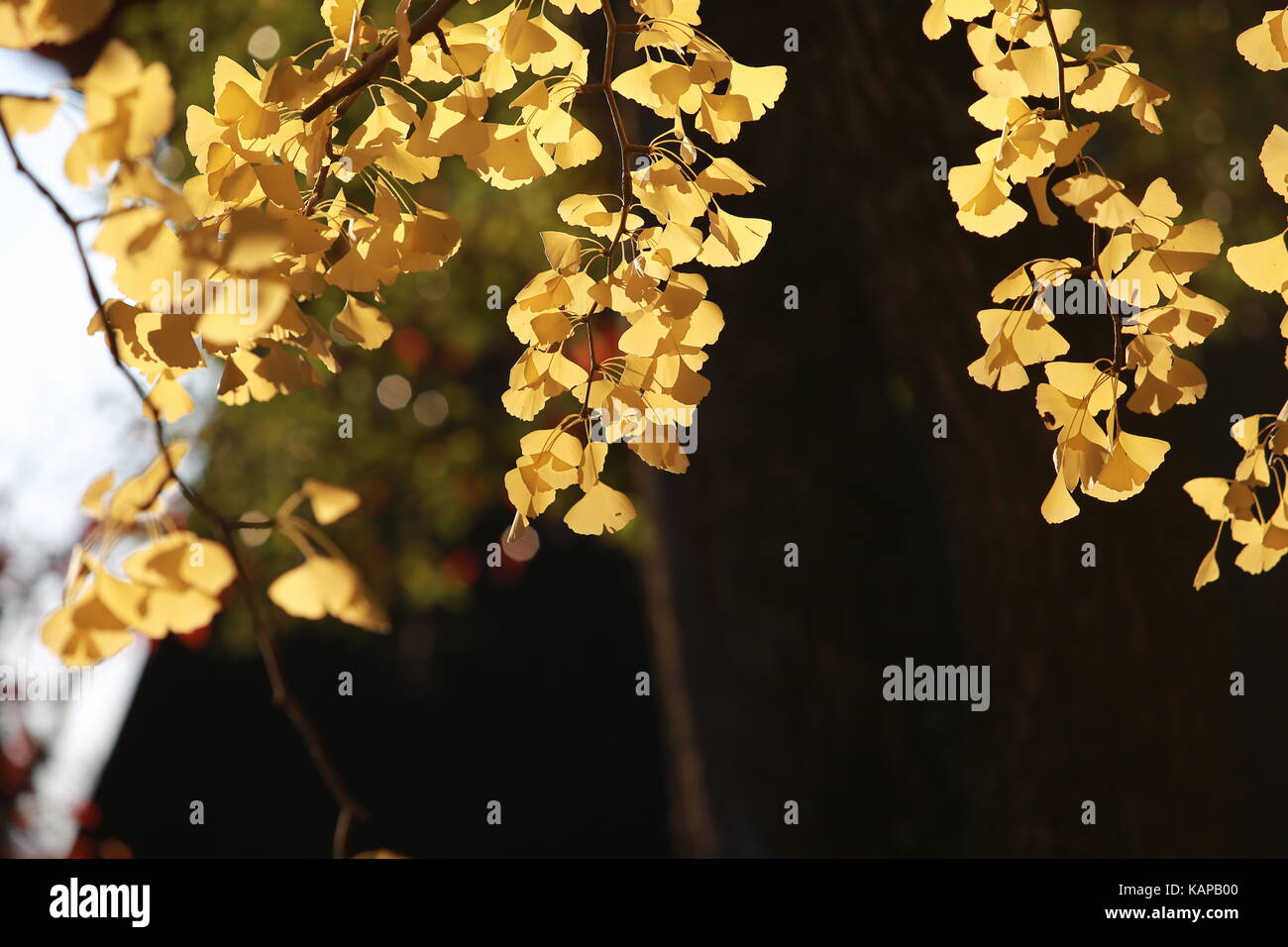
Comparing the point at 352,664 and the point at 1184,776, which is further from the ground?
the point at 352,664

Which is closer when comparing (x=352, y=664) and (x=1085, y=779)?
(x=1085, y=779)

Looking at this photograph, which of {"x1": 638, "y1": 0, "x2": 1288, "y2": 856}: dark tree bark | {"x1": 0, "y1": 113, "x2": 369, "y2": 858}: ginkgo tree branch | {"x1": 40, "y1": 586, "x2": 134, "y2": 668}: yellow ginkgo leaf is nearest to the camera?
{"x1": 0, "y1": 113, "x2": 369, "y2": 858}: ginkgo tree branch

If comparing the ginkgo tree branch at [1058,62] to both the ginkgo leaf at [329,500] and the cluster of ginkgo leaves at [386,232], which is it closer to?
the cluster of ginkgo leaves at [386,232]

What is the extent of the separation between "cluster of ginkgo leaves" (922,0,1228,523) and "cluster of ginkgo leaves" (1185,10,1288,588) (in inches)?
1.9

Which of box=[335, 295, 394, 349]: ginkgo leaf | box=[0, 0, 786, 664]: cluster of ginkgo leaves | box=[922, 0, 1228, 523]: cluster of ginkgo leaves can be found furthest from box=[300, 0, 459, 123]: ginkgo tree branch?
box=[922, 0, 1228, 523]: cluster of ginkgo leaves

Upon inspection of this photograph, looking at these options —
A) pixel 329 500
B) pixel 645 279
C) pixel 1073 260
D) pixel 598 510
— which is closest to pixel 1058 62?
pixel 1073 260

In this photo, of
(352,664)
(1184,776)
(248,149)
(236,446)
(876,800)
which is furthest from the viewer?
(352,664)

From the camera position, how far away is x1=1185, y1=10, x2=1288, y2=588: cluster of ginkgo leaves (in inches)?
30.7

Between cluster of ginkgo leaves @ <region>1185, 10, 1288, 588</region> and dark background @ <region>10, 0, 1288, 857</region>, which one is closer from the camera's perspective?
cluster of ginkgo leaves @ <region>1185, 10, 1288, 588</region>

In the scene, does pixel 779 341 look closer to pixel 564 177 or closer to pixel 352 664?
pixel 564 177

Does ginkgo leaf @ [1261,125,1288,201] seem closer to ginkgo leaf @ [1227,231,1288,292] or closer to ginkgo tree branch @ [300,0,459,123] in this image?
ginkgo leaf @ [1227,231,1288,292]

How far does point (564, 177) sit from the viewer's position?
3.01m

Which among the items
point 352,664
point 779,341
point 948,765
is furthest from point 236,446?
point 948,765
